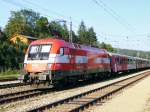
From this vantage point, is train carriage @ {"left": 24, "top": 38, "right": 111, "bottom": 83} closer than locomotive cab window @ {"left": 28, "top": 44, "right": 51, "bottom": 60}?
Yes

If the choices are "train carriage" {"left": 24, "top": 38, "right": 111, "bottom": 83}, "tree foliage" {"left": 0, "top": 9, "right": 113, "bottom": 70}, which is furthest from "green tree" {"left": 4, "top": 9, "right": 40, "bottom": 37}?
"train carriage" {"left": 24, "top": 38, "right": 111, "bottom": 83}

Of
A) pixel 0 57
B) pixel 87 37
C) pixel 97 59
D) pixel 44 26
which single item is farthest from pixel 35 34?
pixel 97 59

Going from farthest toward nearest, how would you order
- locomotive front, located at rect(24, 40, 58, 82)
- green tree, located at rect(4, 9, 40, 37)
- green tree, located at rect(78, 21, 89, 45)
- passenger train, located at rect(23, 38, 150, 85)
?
green tree, located at rect(78, 21, 89, 45) < green tree, located at rect(4, 9, 40, 37) < passenger train, located at rect(23, 38, 150, 85) < locomotive front, located at rect(24, 40, 58, 82)

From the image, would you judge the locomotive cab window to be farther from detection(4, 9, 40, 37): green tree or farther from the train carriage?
detection(4, 9, 40, 37): green tree

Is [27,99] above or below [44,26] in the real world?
below

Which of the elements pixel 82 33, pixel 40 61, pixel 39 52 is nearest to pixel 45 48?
pixel 39 52

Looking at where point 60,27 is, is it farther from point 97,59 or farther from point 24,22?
point 97,59

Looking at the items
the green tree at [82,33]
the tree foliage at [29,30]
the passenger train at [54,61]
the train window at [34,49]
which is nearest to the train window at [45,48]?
the passenger train at [54,61]

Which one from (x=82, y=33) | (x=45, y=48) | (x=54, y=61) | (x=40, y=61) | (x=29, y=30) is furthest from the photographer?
(x=82, y=33)

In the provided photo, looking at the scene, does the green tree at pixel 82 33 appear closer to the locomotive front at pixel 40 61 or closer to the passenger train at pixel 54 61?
the passenger train at pixel 54 61

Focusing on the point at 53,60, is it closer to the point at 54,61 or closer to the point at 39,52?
the point at 54,61

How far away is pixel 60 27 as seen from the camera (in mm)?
134875

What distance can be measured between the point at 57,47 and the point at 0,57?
88.9 ft

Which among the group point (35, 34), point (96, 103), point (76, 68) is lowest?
point (96, 103)
